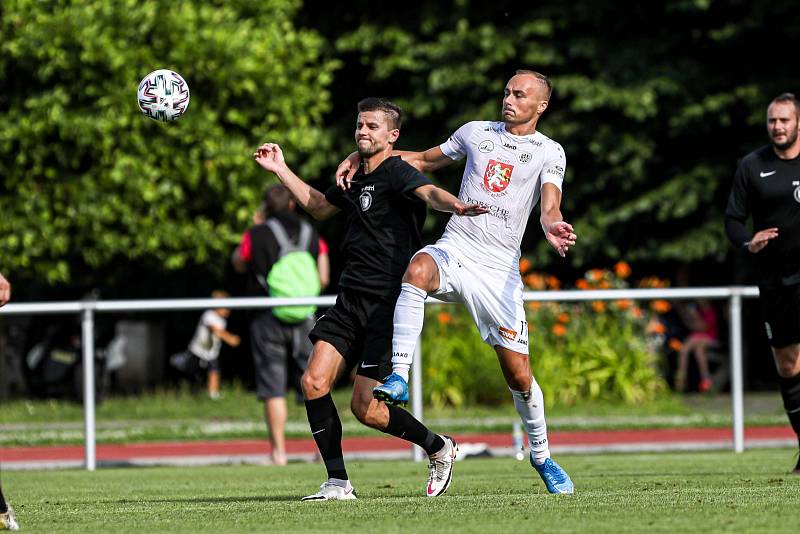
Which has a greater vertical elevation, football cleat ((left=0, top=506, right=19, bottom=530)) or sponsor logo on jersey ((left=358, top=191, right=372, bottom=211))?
sponsor logo on jersey ((left=358, top=191, right=372, bottom=211))

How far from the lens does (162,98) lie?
8.92 metres

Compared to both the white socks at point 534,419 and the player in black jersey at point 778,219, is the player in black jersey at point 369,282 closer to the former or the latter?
the white socks at point 534,419

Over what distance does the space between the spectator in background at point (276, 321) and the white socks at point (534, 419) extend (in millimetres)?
4380

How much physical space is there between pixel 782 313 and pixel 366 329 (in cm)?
316

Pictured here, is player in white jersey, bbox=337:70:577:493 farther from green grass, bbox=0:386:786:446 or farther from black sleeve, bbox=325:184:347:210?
green grass, bbox=0:386:786:446

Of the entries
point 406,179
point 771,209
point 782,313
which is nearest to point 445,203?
point 406,179

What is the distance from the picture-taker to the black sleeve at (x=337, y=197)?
850 cm

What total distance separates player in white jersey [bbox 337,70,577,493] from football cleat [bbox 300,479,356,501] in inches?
37.4

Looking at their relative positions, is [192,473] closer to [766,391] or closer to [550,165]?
[550,165]

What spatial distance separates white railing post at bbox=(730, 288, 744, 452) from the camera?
43.0 feet

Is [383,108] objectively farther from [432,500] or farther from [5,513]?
[5,513]

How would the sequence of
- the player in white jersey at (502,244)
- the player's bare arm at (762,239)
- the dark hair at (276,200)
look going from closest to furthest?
the player in white jersey at (502,244) < the player's bare arm at (762,239) < the dark hair at (276,200)

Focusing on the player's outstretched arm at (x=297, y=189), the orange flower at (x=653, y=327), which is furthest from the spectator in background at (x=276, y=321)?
the orange flower at (x=653, y=327)

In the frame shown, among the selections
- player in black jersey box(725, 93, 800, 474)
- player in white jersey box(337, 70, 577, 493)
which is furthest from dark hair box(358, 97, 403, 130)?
player in black jersey box(725, 93, 800, 474)
